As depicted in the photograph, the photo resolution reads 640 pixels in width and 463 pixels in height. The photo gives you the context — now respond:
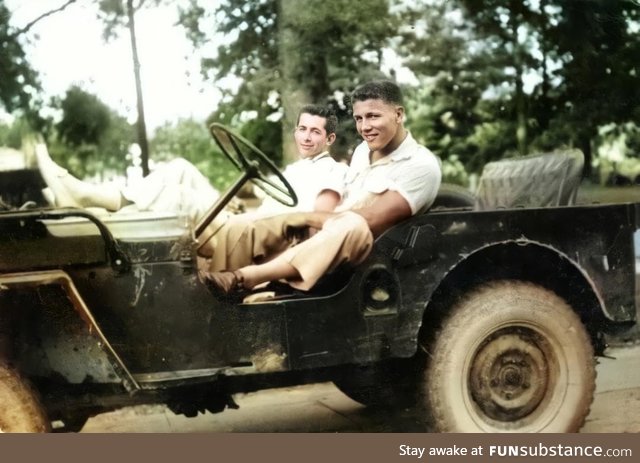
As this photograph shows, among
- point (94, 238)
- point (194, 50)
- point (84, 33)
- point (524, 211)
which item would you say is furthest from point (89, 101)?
point (524, 211)

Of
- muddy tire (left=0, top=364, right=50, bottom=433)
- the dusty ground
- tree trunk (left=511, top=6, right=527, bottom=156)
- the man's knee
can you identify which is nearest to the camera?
muddy tire (left=0, top=364, right=50, bottom=433)

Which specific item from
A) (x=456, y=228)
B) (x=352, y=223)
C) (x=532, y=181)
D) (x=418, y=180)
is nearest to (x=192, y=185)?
(x=352, y=223)

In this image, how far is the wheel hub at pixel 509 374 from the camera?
102 inches

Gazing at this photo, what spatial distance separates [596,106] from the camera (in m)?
2.83

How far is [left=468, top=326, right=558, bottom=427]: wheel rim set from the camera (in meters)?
2.59

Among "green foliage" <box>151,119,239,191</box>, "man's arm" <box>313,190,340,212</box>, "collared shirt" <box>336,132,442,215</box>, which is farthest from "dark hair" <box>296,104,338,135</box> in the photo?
"green foliage" <box>151,119,239,191</box>

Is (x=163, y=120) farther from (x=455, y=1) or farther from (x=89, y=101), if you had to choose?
Answer: (x=455, y=1)

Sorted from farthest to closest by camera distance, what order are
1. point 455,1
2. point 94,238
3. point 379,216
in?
point 455,1 < point 379,216 < point 94,238

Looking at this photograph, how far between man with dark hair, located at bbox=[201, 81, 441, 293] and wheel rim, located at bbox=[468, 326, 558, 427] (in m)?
0.62

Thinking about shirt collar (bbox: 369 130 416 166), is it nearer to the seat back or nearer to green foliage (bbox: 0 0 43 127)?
the seat back

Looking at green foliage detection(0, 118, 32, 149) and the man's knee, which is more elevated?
green foliage detection(0, 118, 32, 149)

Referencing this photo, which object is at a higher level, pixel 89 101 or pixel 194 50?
pixel 194 50

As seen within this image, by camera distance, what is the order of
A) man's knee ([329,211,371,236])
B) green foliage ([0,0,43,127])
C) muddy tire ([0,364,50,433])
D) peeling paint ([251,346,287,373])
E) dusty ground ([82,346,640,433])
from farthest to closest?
dusty ground ([82,346,640,433])
green foliage ([0,0,43,127])
man's knee ([329,211,371,236])
peeling paint ([251,346,287,373])
muddy tire ([0,364,50,433])
